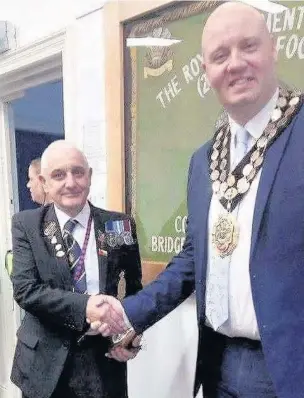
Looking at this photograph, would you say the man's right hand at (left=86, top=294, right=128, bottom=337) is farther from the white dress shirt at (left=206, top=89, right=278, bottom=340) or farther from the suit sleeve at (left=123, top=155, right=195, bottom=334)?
the white dress shirt at (left=206, top=89, right=278, bottom=340)

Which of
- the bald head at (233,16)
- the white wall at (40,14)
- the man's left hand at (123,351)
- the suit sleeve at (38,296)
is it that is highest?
the white wall at (40,14)

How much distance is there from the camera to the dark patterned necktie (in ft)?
4.30

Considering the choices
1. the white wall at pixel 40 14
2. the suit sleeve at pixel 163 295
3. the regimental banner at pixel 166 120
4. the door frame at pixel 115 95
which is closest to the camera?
the suit sleeve at pixel 163 295

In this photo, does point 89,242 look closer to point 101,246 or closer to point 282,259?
point 101,246

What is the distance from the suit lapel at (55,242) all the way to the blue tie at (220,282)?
0.42 m

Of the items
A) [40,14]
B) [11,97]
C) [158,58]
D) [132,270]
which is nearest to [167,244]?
[132,270]

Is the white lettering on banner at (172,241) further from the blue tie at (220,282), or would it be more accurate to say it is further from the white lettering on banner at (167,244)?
the blue tie at (220,282)

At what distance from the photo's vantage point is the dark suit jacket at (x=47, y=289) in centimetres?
128

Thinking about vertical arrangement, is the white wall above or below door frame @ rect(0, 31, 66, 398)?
above

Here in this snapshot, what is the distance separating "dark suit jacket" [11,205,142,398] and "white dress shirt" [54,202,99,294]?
2 cm

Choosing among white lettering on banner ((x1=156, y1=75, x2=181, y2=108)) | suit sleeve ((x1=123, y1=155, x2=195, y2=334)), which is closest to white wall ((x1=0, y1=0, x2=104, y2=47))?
white lettering on banner ((x1=156, y1=75, x2=181, y2=108))

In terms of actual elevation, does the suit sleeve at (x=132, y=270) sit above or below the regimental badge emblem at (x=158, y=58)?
below

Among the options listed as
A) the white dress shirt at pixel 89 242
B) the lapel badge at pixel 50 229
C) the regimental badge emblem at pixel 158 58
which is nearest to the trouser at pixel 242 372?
the white dress shirt at pixel 89 242

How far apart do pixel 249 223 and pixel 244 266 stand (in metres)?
0.08
